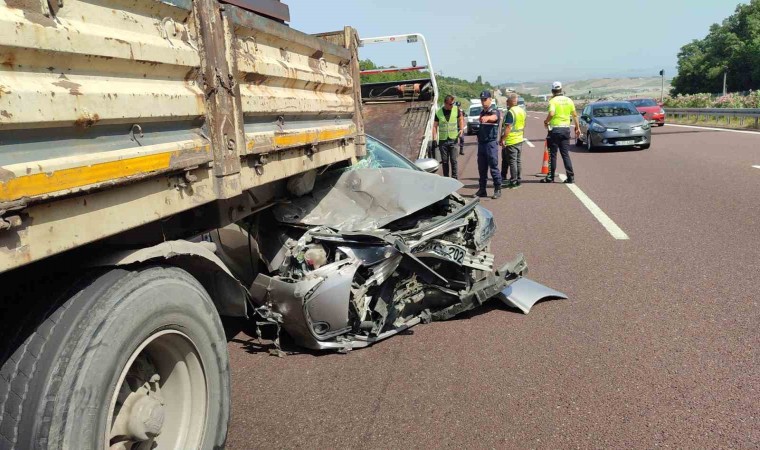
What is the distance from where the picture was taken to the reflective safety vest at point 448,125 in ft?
36.4

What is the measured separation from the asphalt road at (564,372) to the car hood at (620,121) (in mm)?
11239

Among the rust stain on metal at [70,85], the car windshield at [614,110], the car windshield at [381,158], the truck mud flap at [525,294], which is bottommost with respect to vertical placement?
the truck mud flap at [525,294]

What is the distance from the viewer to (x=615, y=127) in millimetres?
16625

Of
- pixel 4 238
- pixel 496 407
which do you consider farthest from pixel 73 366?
pixel 496 407

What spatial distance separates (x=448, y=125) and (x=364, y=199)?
278 inches

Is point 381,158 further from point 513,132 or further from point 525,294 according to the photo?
point 513,132

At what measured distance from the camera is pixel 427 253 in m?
4.10

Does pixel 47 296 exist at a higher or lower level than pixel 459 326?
higher

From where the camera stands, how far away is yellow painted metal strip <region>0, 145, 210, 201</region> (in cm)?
159

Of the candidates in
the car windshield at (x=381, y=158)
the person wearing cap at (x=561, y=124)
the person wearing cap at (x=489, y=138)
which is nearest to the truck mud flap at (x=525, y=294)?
the car windshield at (x=381, y=158)

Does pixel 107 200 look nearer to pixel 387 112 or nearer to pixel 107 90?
pixel 107 90

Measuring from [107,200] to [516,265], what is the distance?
10.9ft

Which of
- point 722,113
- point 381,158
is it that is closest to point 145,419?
point 381,158

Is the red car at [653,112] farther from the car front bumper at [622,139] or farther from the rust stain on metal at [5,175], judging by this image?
the rust stain on metal at [5,175]
